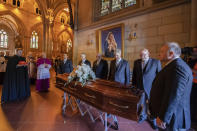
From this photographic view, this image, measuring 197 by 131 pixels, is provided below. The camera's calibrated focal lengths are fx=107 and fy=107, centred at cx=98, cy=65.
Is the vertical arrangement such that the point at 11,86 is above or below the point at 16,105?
above

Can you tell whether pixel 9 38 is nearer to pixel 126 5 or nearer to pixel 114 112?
pixel 126 5

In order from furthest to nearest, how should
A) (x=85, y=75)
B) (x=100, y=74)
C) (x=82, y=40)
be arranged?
(x=82, y=40) < (x=100, y=74) < (x=85, y=75)

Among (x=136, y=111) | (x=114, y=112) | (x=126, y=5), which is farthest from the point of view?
(x=126, y=5)

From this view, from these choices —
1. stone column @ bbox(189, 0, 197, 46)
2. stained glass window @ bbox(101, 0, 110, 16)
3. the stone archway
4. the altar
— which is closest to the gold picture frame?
stained glass window @ bbox(101, 0, 110, 16)

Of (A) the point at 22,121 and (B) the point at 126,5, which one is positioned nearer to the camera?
(A) the point at 22,121

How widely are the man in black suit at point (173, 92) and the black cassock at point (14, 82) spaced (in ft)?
14.5

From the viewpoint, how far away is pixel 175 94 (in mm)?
1082

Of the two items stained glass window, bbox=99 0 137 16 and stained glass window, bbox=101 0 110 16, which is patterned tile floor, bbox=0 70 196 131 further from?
stained glass window, bbox=101 0 110 16

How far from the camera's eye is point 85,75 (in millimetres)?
2197

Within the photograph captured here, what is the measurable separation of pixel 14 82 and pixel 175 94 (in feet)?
15.3

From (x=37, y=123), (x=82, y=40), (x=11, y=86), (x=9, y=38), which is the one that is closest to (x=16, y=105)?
(x=11, y=86)

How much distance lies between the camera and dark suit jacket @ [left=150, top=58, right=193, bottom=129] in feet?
3.57

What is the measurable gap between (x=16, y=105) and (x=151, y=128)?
3.96 metres

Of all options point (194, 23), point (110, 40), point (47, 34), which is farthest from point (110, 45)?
point (47, 34)
